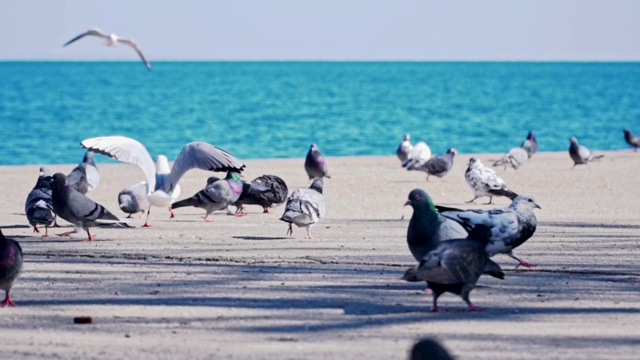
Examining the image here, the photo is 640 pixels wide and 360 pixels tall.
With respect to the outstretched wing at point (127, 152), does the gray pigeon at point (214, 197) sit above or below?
below

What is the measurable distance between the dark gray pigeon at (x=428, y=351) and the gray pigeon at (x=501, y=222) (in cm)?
252

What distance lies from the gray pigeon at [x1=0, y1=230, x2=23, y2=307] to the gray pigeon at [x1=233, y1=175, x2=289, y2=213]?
7.65 meters

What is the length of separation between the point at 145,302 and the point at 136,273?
151 centimetres

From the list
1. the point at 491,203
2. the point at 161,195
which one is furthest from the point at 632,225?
the point at 161,195

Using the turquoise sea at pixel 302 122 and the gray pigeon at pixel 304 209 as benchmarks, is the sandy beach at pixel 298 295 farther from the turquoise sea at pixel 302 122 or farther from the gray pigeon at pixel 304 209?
the turquoise sea at pixel 302 122

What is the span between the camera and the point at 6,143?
159 ft

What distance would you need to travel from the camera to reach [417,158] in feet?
82.9

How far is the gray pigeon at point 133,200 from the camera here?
589 inches

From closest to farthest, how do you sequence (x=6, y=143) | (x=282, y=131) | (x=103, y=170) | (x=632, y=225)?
(x=632, y=225)
(x=103, y=170)
(x=6, y=143)
(x=282, y=131)

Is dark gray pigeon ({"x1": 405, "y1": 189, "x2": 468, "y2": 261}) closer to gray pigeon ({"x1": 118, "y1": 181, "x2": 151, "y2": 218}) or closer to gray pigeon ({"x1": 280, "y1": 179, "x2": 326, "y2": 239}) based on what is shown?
gray pigeon ({"x1": 280, "y1": 179, "x2": 326, "y2": 239})

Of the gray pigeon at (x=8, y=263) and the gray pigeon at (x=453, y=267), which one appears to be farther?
the gray pigeon at (x=8, y=263)

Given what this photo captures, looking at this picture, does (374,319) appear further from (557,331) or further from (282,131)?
(282,131)

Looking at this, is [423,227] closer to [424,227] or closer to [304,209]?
[424,227]

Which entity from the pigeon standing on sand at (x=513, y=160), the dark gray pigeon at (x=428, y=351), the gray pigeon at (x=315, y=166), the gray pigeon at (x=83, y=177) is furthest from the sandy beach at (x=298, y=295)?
the pigeon standing on sand at (x=513, y=160)
